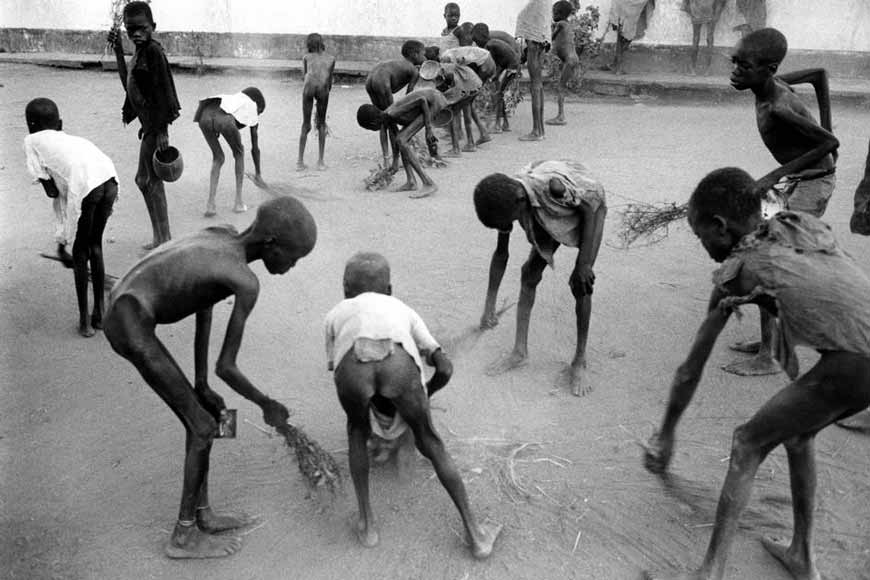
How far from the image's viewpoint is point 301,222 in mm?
3295

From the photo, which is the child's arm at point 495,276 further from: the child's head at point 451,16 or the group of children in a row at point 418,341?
the child's head at point 451,16

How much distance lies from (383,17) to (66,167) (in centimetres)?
1183

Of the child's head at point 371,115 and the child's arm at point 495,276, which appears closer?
the child's arm at point 495,276

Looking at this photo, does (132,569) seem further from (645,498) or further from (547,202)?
(547,202)

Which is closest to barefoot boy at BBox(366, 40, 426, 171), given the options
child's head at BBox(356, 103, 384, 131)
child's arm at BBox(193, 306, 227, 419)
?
child's head at BBox(356, 103, 384, 131)

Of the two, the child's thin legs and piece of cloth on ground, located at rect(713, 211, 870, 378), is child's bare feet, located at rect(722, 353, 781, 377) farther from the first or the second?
the child's thin legs

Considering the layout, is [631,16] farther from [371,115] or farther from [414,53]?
[371,115]

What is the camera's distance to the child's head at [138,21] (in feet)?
20.7

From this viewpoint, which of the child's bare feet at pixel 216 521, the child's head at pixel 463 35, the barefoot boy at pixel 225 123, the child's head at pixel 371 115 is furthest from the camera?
the child's head at pixel 463 35

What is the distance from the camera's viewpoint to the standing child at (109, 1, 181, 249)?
6.35 meters

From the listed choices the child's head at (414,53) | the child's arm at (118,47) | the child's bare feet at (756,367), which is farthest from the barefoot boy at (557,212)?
the child's head at (414,53)

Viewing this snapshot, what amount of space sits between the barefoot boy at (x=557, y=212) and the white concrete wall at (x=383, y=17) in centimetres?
1067

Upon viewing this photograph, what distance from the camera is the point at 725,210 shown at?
317 cm

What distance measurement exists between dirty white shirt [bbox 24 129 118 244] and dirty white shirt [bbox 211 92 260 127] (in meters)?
2.36
